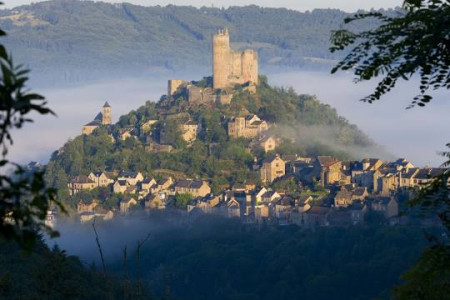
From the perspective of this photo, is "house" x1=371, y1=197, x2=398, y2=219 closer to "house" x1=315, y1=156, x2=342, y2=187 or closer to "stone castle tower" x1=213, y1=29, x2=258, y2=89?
"house" x1=315, y1=156, x2=342, y2=187

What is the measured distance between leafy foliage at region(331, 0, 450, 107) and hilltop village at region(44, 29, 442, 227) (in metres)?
57.8

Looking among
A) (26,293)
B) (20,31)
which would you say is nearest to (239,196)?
(26,293)

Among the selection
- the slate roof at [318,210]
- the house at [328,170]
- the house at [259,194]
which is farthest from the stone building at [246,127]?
the slate roof at [318,210]

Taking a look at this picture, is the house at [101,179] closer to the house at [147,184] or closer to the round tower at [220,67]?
the house at [147,184]

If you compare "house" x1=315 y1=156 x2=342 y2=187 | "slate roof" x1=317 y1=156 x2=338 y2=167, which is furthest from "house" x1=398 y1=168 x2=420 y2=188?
"slate roof" x1=317 y1=156 x2=338 y2=167

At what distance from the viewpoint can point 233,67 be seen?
91.6 meters

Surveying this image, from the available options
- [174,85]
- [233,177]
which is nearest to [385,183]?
[233,177]

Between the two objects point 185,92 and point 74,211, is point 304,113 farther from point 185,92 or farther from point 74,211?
point 74,211

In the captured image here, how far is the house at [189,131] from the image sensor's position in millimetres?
85312

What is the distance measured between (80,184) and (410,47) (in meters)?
74.0

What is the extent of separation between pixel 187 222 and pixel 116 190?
787cm

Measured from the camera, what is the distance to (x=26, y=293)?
19.3 m

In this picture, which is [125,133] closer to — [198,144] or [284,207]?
[198,144]

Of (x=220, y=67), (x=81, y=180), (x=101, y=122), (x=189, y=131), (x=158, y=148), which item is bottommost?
(x=81, y=180)
